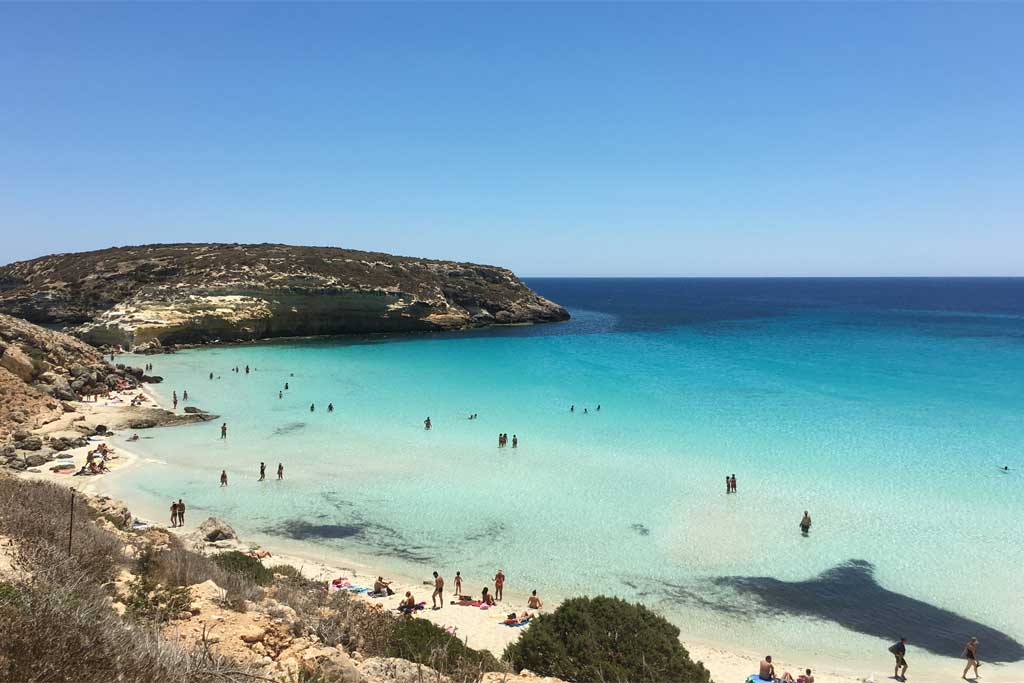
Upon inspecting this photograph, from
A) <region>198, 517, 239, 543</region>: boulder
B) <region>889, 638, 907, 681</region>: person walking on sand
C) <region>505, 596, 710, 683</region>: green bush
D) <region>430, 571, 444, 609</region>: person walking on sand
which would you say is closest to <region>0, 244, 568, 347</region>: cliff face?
<region>198, 517, 239, 543</region>: boulder

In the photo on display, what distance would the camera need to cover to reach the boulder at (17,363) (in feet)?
89.7

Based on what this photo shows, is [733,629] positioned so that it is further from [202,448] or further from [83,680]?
[202,448]

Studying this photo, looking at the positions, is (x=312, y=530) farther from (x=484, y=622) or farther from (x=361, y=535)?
(x=484, y=622)

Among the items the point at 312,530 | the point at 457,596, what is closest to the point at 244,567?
the point at 457,596

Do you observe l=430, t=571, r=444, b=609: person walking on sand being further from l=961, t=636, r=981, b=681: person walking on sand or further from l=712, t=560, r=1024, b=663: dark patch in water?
l=961, t=636, r=981, b=681: person walking on sand

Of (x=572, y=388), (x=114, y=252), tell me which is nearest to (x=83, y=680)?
(x=572, y=388)

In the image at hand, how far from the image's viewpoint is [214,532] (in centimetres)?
1448

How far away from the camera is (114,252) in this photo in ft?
259

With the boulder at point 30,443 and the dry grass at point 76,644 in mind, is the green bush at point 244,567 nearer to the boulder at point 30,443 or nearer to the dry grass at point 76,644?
the dry grass at point 76,644

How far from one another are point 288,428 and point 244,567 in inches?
685

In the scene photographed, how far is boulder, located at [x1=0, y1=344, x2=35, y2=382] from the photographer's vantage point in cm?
2733

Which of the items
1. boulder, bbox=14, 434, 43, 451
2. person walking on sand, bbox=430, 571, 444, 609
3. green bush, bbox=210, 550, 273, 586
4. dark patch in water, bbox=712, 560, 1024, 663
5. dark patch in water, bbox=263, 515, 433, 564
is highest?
green bush, bbox=210, 550, 273, 586

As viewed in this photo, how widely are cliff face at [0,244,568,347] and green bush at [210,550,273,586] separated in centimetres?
4577

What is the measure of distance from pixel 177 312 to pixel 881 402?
55.6m
